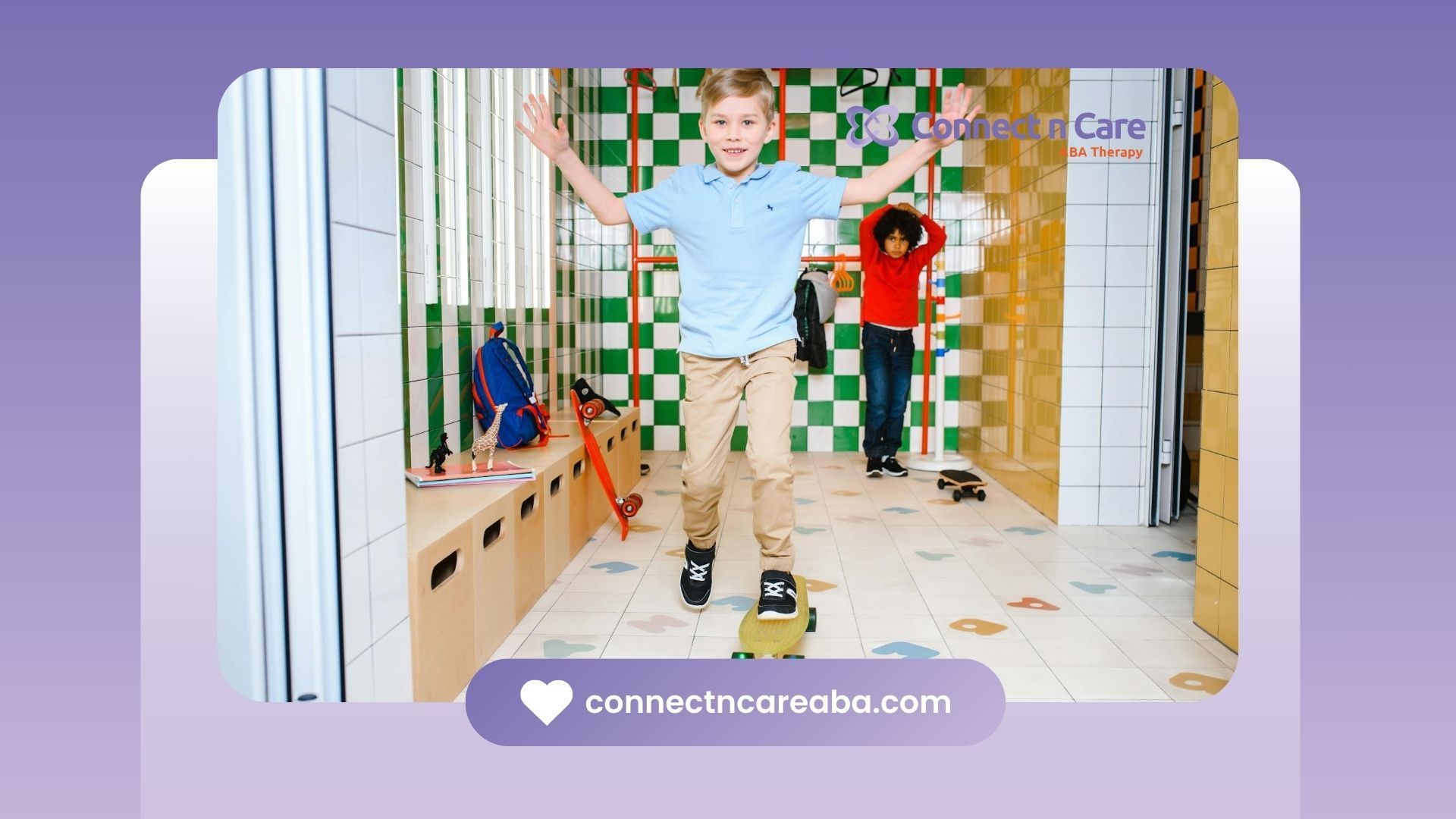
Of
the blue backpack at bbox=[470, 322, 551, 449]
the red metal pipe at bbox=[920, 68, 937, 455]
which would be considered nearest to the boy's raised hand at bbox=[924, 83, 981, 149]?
the blue backpack at bbox=[470, 322, 551, 449]

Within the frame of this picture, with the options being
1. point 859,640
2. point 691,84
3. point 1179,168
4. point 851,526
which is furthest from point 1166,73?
point 851,526

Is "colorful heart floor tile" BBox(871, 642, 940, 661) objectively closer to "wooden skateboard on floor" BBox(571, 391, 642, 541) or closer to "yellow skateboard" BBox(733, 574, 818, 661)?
"yellow skateboard" BBox(733, 574, 818, 661)

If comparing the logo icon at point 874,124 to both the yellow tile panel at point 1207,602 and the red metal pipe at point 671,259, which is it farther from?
the red metal pipe at point 671,259

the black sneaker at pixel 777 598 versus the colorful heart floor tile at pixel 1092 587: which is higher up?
the black sneaker at pixel 777 598

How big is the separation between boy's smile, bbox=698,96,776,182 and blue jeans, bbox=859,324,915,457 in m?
2.32

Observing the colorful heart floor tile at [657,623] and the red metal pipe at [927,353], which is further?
the red metal pipe at [927,353]

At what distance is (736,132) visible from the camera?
5.98ft

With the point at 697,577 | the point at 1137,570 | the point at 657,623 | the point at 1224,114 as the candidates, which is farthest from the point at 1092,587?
the point at 1224,114

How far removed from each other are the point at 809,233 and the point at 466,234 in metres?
1.77

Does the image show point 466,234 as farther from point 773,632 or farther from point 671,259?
point 773,632

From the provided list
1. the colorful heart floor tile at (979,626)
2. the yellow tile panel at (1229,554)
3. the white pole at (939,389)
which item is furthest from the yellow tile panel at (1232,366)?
the white pole at (939,389)

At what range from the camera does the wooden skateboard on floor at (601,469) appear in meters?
2.90

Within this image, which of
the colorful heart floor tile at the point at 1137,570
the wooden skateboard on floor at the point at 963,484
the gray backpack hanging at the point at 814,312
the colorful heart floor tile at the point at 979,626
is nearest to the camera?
the colorful heart floor tile at the point at 979,626

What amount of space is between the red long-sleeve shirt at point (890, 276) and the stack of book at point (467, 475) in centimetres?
192
